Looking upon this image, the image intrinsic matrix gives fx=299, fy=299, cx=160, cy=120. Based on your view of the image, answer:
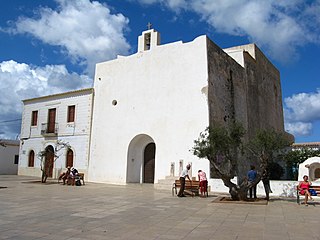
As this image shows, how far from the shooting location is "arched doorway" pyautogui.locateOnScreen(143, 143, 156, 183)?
1845 centimetres

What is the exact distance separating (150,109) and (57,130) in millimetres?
8405

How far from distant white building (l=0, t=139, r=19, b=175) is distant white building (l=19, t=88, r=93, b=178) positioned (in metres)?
4.92

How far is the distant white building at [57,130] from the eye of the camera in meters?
20.5

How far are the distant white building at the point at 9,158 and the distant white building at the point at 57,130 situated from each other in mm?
4916

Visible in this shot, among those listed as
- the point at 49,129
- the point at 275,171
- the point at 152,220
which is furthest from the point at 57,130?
the point at 152,220

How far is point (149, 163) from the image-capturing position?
60.8 feet

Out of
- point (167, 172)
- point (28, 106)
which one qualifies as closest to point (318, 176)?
point (167, 172)

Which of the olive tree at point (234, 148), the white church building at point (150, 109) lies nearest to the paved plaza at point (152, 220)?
the olive tree at point (234, 148)

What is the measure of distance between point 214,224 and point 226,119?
11.7 m

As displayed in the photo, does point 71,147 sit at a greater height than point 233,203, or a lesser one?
greater

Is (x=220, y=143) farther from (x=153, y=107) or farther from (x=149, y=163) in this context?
(x=149, y=163)

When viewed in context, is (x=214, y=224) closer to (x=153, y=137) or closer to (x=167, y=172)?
(x=167, y=172)

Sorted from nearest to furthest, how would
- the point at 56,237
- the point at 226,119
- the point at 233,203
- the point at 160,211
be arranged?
the point at 56,237 → the point at 160,211 → the point at 233,203 → the point at 226,119

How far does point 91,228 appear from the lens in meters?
6.06
